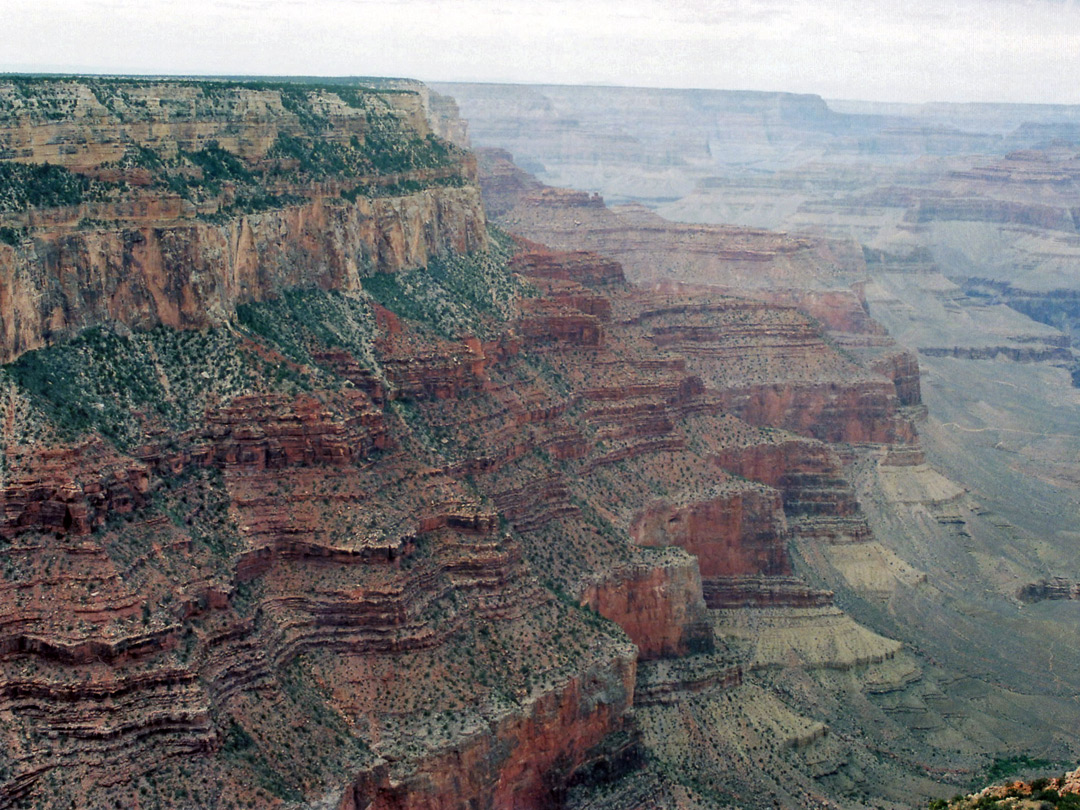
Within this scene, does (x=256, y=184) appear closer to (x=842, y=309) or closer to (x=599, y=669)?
(x=599, y=669)

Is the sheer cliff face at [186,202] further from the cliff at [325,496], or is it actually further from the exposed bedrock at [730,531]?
the exposed bedrock at [730,531]

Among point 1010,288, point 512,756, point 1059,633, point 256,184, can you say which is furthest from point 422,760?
point 1010,288

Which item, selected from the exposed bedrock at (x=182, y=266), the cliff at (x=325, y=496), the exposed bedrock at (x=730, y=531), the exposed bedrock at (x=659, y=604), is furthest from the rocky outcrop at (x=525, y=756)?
the exposed bedrock at (x=182, y=266)

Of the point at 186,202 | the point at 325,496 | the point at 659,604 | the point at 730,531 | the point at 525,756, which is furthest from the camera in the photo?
the point at 730,531

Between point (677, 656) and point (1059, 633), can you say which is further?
point (1059, 633)

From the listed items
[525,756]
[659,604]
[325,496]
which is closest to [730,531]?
[659,604]

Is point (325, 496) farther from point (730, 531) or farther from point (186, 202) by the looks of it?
point (730, 531)

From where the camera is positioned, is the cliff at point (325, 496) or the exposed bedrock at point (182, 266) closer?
the cliff at point (325, 496)

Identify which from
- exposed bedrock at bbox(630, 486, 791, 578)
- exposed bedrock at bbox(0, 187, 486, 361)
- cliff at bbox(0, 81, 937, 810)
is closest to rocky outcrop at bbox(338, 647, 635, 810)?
cliff at bbox(0, 81, 937, 810)
